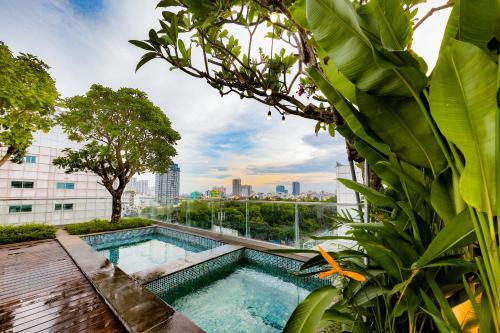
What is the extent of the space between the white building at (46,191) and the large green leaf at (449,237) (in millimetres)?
10857

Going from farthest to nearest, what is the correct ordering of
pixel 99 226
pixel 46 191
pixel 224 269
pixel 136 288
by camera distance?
pixel 46 191 < pixel 99 226 < pixel 224 269 < pixel 136 288

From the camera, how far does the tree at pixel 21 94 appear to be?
4.02 meters

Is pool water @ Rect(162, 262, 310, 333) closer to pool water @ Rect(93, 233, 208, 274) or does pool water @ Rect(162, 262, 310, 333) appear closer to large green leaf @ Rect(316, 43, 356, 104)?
pool water @ Rect(93, 233, 208, 274)

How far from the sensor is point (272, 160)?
596 inches

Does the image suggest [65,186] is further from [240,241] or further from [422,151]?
[422,151]

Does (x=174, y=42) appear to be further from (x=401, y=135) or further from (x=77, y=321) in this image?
(x=77, y=321)

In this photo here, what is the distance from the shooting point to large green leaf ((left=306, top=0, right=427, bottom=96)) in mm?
749

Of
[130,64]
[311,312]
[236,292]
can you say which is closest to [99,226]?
[130,64]

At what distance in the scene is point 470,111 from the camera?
613mm

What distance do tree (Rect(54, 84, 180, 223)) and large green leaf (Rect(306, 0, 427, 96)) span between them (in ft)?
25.9

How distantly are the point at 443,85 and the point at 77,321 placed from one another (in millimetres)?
3317

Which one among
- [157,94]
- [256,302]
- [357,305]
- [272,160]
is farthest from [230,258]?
[272,160]

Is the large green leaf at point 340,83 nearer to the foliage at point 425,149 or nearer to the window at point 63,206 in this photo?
the foliage at point 425,149

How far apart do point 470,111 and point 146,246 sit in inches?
311
